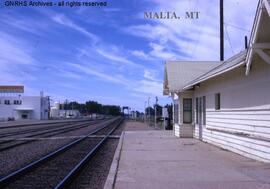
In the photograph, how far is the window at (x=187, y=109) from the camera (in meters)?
28.3

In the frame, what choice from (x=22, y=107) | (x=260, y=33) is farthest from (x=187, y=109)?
(x=22, y=107)

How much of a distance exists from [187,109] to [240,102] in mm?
11792

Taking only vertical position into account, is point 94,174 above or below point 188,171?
below

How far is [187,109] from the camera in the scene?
93.1 ft

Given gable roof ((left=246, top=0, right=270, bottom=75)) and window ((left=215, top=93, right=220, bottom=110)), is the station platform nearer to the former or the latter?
gable roof ((left=246, top=0, right=270, bottom=75))

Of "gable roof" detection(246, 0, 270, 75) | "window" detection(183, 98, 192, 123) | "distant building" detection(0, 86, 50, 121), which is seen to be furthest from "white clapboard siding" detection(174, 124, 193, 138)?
"distant building" detection(0, 86, 50, 121)

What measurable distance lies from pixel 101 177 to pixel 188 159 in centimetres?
353

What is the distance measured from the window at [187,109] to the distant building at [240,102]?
542mm

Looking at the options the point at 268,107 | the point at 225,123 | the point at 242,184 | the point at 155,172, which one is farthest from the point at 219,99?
the point at 242,184

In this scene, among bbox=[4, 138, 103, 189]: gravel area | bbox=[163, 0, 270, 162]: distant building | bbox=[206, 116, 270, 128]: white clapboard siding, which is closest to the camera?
bbox=[4, 138, 103, 189]: gravel area

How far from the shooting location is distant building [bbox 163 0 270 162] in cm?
1280

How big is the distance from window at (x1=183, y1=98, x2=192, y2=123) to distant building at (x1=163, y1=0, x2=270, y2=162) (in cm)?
54

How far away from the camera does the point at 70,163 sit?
16641 millimetres

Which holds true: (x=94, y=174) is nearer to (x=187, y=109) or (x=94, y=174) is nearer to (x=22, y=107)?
(x=187, y=109)
